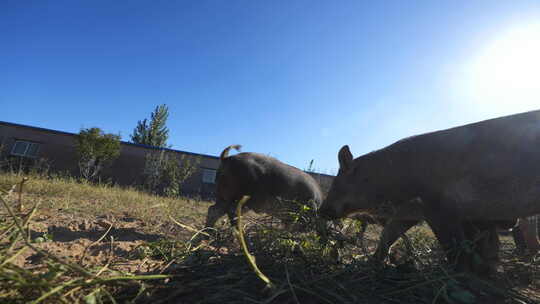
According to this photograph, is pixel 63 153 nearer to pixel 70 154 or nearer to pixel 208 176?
pixel 70 154

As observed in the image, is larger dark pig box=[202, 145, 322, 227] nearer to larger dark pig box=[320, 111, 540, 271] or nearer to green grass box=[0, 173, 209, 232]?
green grass box=[0, 173, 209, 232]

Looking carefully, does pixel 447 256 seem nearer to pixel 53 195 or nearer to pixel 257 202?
pixel 257 202

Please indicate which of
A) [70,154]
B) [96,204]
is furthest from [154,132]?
[96,204]

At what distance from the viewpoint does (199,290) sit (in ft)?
3.88

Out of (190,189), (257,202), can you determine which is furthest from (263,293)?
(190,189)

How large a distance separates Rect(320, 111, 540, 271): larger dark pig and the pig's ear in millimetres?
286

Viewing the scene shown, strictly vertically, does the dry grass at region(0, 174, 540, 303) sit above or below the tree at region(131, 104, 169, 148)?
below

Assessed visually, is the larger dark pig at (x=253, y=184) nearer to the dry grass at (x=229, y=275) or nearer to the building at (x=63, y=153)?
the dry grass at (x=229, y=275)

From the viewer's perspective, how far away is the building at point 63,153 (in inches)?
667

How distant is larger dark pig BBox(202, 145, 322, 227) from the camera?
15.6 feet

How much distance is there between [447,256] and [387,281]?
2.23 feet

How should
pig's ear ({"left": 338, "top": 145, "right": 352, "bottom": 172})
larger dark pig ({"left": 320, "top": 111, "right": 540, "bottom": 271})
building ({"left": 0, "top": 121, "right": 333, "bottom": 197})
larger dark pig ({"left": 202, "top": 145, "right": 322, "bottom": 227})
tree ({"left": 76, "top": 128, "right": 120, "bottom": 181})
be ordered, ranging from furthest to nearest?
building ({"left": 0, "top": 121, "right": 333, "bottom": 197}) < tree ({"left": 76, "top": 128, "right": 120, "bottom": 181}) < larger dark pig ({"left": 202, "top": 145, "right": 322, "bottom": 227}) < pig's ear ({"left": 338, "top": 145, "right": 352, "bottom": 172}) < larger dark pig ({"left": 320, "top": 111, "right": 540, "bottom": 271})

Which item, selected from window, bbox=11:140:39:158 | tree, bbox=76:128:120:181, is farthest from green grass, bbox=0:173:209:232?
window, bbox=11:140:39:158

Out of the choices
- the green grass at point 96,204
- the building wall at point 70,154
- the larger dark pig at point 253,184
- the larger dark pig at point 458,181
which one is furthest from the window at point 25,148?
the larger dark pig at point 458,181
